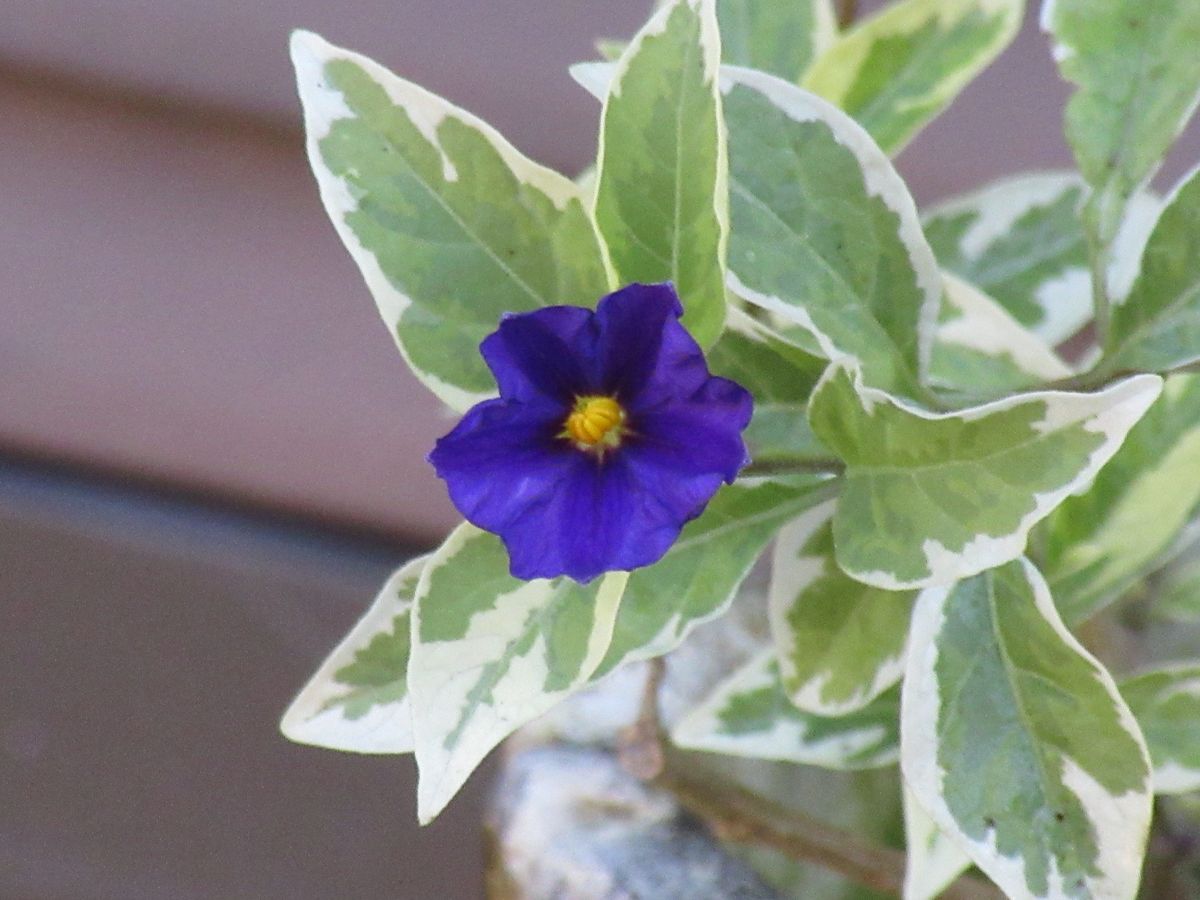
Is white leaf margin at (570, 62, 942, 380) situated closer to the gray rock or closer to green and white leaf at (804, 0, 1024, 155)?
green and white leaf at (804, 0, 1024, 155)

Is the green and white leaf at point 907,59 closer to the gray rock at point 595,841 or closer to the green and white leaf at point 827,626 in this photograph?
the green and white leaf at point 827,626

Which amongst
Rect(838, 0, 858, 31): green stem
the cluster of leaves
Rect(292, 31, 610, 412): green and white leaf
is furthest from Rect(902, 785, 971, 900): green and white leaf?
Rect(838, 0, 858, 31): green stem

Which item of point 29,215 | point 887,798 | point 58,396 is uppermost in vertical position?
point 29,215

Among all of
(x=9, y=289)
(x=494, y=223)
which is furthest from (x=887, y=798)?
(x=9, y=289)

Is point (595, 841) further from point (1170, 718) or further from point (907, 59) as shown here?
point (907, 59)

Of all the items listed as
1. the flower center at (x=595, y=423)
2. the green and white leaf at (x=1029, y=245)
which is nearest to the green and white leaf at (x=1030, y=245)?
the green and white leaf at (x=1029, y=245)

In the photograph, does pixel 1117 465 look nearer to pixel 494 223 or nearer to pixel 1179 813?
pixel 1179 813
